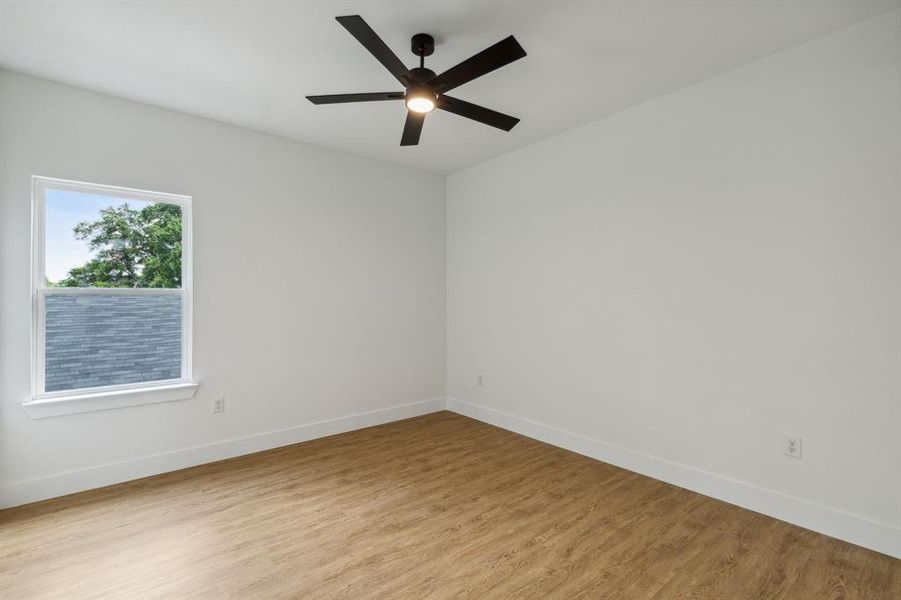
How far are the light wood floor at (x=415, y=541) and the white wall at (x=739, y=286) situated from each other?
36cm

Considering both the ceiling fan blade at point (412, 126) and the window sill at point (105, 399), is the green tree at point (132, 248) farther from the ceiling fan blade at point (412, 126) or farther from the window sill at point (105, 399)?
the ceiling fan blade at point (412, 126)

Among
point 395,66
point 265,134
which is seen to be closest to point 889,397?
point 395,66

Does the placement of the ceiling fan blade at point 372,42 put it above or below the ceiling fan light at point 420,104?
→ above

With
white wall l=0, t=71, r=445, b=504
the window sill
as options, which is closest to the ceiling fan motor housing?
white wall l=0, t=71, r=445, b=504

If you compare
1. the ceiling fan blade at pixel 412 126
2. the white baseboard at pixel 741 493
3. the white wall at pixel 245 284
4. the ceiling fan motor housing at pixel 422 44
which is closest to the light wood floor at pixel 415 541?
the white baseboard at pixel 741 493

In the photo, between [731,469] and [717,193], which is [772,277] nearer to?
[717,193]

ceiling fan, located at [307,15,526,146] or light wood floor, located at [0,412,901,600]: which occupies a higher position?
ceiling fan, located at [307,15,526,146]

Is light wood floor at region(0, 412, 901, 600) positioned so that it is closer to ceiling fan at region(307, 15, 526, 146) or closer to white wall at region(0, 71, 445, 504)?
white wall at region(0, 71, 445, 504)

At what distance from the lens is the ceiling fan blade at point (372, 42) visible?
1808 mm

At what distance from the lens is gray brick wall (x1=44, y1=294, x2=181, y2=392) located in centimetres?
292

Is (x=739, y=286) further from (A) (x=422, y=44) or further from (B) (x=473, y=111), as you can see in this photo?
(A) (x=422, y=44)

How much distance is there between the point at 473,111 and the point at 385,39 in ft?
2.08

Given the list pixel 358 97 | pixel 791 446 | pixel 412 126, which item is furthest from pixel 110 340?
pixel 791 446

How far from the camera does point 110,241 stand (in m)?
3.12
